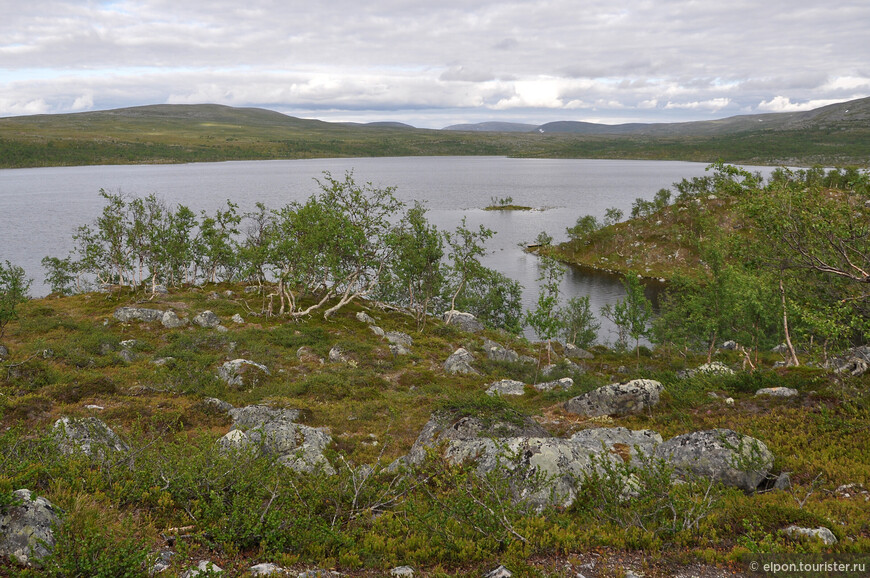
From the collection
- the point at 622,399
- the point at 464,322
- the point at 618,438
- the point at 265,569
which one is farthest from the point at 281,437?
the point at 464,322

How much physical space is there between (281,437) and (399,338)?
1064 inches

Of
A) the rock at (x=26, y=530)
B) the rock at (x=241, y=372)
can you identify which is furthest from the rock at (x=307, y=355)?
the rock at (x=26, y=530)

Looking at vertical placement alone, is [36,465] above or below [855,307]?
below

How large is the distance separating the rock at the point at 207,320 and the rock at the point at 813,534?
4586cm

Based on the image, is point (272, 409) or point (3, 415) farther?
point (272, 409)

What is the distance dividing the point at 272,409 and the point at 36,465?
14.2 meters

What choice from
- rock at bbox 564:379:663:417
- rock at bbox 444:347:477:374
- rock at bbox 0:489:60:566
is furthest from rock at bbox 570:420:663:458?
rock at bbox 444:347:477:374

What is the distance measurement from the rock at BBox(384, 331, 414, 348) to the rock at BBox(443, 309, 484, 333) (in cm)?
1181

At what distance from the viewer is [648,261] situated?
11812cm

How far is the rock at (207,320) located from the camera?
45562mm

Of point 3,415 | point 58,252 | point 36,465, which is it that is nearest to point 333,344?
point 3,415

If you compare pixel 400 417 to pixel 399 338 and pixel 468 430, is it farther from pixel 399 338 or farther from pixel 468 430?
pixel 399 338

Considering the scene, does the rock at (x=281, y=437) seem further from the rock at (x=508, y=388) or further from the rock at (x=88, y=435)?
the rock at (x=508, y=388)

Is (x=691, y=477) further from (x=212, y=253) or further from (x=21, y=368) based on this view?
(x=212, y=253)
